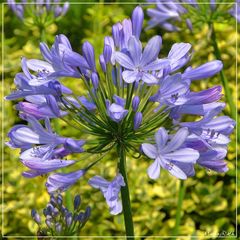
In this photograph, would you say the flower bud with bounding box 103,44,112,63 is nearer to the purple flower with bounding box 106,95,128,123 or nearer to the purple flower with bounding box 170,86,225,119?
the purple flower with bounding box 106,95,128,123

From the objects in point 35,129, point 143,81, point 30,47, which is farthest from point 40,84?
point 30,47

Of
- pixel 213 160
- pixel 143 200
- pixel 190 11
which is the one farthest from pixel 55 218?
pixel 143 200

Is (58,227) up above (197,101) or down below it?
below

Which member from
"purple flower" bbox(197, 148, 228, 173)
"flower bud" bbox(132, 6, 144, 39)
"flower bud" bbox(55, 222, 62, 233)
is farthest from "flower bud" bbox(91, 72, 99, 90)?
"flower bud" bbox(55, 222, 62, 233)

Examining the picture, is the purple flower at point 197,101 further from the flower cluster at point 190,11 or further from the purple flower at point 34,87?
the flower cluster at point 190,11

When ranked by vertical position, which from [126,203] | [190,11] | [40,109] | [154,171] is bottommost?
[126,203]

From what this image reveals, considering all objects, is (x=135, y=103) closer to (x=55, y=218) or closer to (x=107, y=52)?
(x=107, y=52)

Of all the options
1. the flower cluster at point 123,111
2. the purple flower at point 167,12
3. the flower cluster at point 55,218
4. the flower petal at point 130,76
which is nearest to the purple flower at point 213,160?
the flower cluster at point 123,111
